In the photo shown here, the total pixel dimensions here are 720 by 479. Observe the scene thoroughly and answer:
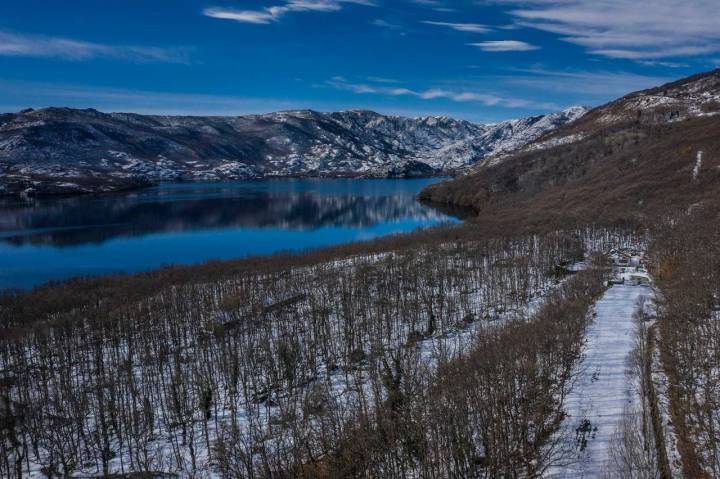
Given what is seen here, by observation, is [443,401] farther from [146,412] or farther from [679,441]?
[146,412]

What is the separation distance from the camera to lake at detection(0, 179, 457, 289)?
54906mm

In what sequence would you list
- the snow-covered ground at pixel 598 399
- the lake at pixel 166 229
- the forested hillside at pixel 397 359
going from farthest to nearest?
the lake at pixel 166 229 → the forested hillside at pixel 397 359 → the snow-covered ground at pixel 598 399

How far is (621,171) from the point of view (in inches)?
2803

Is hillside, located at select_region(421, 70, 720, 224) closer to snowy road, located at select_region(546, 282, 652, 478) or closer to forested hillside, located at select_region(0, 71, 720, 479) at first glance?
forested hillside, located at select_region(0, 71, 720, 479)

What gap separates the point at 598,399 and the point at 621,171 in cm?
6680

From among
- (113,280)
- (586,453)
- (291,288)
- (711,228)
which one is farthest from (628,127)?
(586,453)

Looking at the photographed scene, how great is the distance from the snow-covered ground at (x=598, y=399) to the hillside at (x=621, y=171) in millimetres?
32799

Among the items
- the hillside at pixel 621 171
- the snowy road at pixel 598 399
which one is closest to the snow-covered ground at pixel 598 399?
the snowy road at pixel 598 399

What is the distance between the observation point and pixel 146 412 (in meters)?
15.9

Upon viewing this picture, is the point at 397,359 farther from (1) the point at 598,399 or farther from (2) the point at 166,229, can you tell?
(2) the point at 166,229

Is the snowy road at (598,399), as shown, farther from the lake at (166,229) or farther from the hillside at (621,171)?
the lake at (166,229)

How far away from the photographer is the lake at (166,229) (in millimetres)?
54906

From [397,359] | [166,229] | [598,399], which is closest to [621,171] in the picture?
[397,359]

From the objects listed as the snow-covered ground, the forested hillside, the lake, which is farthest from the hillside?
the snow-covered ground
